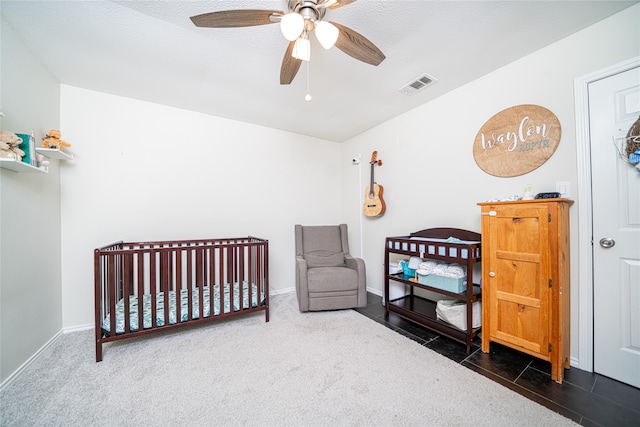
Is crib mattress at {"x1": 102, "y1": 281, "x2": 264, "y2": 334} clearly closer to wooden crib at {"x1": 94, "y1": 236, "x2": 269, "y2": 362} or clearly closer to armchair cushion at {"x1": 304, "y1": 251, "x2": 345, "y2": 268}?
wooden crib at {"x1": 94, "y1": 236, "x2": 269, "y2": 362}

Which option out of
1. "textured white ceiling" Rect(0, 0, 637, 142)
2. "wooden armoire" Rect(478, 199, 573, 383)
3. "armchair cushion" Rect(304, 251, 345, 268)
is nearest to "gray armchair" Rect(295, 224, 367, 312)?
"armchair cushion" Rect(304, 251, 345, 268)

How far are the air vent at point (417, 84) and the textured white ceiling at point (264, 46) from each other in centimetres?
7

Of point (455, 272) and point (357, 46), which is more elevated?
point (357, 46)

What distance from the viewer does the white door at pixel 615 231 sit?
1.45 meters

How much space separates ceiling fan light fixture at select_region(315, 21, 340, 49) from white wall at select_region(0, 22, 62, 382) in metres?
2.12

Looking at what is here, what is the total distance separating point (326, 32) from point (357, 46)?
294mm

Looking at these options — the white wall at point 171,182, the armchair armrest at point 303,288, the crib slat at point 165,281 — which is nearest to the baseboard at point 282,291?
the white wall at point 171,182

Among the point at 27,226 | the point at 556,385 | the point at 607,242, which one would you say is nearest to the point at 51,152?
the point at 27,226

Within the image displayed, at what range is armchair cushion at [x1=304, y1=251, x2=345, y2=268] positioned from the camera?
303 centimetres

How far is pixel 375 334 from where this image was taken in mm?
2121

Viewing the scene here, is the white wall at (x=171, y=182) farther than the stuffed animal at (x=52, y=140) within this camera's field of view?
Yes

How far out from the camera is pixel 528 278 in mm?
1623

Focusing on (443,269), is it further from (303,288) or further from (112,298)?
(112,298)

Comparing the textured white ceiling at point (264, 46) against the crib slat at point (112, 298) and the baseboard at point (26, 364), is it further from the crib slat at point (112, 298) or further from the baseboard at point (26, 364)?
the baseboard at point (26, 364)
